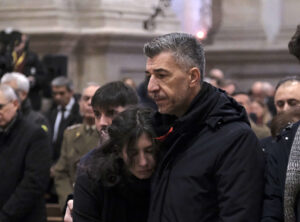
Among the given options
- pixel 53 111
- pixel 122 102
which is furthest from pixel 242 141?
pixel 53 111

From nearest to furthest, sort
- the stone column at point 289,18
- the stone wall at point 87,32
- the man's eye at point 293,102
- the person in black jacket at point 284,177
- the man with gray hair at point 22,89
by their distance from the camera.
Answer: the person in black jacket at point 284,177 → the man's eye at point 293,102 → the man with gray hair at point 22,89 → the stone wall at point 87,32 → the stone column at point 289,18

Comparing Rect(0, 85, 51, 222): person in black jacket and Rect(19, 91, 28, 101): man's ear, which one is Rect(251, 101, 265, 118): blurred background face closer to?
Rect(19, 91, 28, 101): man's ear

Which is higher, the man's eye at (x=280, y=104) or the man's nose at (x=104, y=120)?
the man's nose at (x=104, y=120)

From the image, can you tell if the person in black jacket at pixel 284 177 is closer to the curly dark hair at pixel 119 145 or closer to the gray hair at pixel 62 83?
the curly dark hair at pixel 119 145

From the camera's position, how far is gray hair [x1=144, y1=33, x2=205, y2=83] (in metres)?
3.89

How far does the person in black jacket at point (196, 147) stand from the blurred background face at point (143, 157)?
0.07 metres

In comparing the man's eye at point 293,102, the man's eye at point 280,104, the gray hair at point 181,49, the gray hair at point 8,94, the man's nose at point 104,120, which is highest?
the gray hair at point 181,49

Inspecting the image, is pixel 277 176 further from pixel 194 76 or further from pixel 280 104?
pixel 280 104

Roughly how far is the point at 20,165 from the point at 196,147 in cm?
329

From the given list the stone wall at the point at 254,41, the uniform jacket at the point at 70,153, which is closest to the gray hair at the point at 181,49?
the uniform jacket at the point at 70,153

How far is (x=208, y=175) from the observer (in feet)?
12.2

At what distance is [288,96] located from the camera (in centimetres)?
617

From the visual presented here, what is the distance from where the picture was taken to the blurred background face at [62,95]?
963cm

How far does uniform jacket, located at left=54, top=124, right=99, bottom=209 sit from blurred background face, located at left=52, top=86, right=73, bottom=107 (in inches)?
74.1
